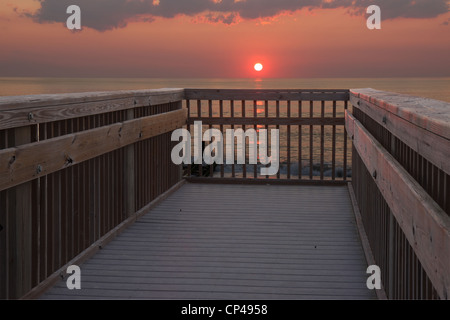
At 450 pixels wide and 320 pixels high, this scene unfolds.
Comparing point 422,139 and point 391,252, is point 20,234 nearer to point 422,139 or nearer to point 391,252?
point 391,252

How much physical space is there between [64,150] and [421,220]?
270 cm

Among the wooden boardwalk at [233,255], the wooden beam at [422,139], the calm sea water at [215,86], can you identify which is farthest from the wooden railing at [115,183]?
the calm sea water at [215,86]

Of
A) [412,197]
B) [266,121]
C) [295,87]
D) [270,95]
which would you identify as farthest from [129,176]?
[295,87]

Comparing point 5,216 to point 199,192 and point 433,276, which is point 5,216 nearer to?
point 433,276

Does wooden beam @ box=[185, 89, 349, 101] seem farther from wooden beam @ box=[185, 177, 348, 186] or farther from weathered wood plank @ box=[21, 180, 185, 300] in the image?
weathered wood plank @ box=[21, 180, 185, 300]

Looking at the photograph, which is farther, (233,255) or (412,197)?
(233,255)

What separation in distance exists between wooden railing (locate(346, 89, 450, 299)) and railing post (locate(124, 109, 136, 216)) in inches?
98.4

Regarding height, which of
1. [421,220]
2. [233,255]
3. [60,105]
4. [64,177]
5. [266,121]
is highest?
[60,105]

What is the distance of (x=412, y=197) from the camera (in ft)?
8.27

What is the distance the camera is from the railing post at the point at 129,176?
19.7 ft

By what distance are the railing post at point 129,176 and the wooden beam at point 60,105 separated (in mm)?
323

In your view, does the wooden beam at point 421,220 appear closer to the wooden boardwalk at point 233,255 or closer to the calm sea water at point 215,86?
the wooden boardwalk at point 233,255

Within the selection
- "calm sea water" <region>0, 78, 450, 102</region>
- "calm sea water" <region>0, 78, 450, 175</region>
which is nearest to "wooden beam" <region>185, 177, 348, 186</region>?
"calm sea water" <region>0, 78, 450, 175</region>

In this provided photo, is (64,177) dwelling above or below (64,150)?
below
